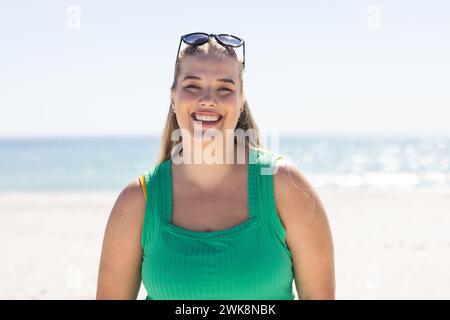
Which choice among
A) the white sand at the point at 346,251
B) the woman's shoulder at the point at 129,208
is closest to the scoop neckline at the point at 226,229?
the woman's shoulder at the point at 129,208

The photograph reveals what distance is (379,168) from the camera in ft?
126

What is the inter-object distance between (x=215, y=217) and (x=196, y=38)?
2.64 ft

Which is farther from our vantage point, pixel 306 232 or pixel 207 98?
pixel 207 98

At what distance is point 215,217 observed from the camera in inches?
100.0

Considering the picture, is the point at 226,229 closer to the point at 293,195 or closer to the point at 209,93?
the point at 293,195

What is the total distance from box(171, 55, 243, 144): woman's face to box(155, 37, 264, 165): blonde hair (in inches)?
1.3

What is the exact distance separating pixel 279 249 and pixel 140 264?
2.01 ft

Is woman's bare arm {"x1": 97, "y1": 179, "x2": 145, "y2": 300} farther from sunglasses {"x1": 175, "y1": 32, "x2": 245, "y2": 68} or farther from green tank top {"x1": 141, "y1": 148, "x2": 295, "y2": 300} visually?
sunglasses {"x1": 175, "y1": 32, "x2": 245, "y2": 68}

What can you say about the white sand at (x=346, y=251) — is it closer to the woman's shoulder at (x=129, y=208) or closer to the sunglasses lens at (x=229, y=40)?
the woman's shoulder at (x=129, y=208)

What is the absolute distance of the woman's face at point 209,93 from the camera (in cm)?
249

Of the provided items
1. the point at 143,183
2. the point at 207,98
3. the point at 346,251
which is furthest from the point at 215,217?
the point at 346,251

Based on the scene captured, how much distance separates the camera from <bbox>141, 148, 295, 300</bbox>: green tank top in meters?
2.36

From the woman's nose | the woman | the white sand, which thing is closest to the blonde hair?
the woman

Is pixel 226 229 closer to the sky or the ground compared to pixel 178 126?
closer to the ground
